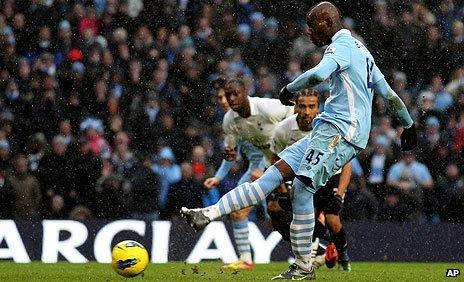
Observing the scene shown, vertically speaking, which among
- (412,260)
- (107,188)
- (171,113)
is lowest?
(412,260)

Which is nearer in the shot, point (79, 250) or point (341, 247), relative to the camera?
point (341, 247)

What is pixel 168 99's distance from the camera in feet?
63.9

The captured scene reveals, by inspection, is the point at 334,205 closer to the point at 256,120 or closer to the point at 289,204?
the point at 289,204

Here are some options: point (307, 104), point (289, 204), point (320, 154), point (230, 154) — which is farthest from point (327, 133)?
point (230, 154)

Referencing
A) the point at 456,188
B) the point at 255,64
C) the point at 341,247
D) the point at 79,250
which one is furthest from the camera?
the point at 255,64

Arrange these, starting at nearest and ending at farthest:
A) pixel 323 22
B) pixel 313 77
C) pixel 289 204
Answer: pixel 313 77
pixel 323 22
pixel 289 204

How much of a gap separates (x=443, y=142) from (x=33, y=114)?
696 centimetres

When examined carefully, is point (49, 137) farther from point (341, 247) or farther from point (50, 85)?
point (341, 247)

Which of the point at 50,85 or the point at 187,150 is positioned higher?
the point at 50,85

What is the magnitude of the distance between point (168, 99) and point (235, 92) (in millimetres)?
5803

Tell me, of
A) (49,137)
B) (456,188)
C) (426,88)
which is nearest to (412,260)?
(456,188)

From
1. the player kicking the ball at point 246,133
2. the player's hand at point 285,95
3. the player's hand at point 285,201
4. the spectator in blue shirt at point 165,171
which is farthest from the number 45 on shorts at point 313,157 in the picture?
the spectator in blue shirt at point 165,171

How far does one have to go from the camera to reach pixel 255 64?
20312 millimetres

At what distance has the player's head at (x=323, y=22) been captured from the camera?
395 inches
